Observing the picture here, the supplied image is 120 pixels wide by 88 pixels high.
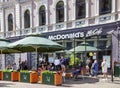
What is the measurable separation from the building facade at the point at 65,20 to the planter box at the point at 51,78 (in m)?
9.01

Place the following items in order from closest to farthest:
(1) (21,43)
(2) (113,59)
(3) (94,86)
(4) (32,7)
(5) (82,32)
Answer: (3) (94,86), (1) (21,43), (2) (113,59), (5) (82,32), (4) (32,7)

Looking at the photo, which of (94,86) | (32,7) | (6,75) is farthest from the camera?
(32,7)

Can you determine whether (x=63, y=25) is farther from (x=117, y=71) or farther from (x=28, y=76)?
(x=28, y=76)

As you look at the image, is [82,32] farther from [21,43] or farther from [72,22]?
[21,43]

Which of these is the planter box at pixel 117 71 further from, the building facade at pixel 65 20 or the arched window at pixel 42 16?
the arched window at pixel 42 16

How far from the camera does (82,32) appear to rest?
30.1m

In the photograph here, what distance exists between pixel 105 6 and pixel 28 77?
437 inches

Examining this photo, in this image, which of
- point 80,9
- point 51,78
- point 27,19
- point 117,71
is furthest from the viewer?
point 27,19

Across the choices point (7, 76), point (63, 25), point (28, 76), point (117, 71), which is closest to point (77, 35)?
point (63, 25)

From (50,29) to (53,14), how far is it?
5.39ft

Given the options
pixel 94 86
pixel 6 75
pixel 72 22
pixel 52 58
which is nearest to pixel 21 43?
pixel 6 75

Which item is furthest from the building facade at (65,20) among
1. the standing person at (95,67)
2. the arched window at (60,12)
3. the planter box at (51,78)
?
the planter box at (51,78)

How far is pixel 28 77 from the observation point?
2156cm

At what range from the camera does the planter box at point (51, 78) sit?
19484 millimetres
